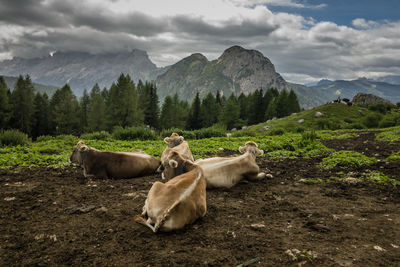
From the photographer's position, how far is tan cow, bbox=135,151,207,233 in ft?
15.6

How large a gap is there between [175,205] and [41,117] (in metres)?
81.9

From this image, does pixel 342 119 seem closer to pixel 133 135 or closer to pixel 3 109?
pixel 133 135

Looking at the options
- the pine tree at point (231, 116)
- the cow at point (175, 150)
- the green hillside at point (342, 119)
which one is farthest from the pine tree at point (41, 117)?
the cow at point (175, 150)

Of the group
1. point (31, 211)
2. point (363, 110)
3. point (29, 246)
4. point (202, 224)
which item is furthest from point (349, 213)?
point (363, 110)

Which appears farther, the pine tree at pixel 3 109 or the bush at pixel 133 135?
the pine tree at pixel 3 109

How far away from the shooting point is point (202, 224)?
5.20 meters

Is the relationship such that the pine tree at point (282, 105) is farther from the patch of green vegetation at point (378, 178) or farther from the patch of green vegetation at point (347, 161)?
the patch of green vegetation at point (378, 178)

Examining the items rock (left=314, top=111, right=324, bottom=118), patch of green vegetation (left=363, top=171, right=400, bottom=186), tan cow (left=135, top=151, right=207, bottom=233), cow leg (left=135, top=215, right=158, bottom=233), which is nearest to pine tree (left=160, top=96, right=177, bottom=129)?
rock (left=314, top=111, right=324, bottom=118)

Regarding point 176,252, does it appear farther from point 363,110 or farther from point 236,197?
point 363,110

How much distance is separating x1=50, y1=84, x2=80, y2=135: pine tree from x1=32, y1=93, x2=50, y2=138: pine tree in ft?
6.26

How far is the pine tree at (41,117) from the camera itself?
71562 millimetres

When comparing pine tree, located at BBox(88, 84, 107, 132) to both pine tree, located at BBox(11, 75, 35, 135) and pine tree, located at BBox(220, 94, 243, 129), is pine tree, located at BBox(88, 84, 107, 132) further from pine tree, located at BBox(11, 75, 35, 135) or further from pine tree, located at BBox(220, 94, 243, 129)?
pine tree, located at BBox(220, 94, 243, 129)

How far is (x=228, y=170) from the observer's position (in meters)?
7.72

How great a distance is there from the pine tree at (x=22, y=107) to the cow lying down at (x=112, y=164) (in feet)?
225
